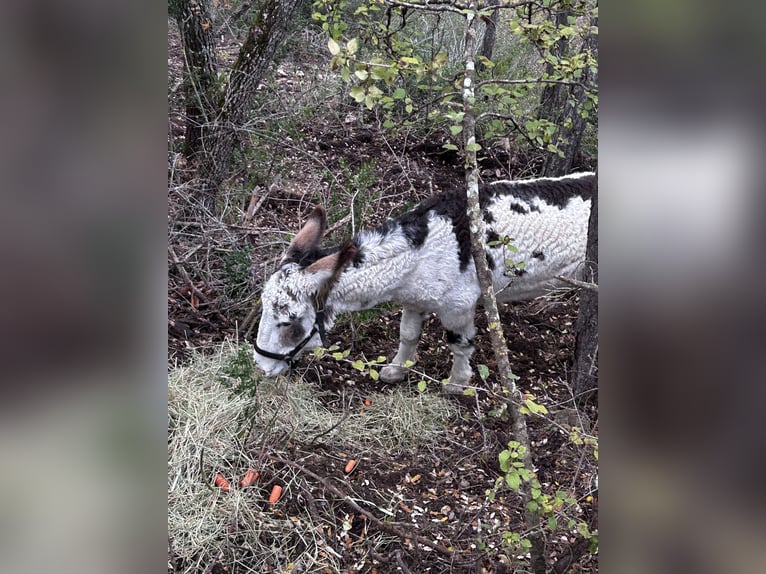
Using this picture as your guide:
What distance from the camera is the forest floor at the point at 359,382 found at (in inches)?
131

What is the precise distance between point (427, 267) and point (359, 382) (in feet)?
3.70

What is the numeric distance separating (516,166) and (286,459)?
619 cm

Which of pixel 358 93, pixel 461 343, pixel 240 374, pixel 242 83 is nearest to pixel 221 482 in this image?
pixel 240 374

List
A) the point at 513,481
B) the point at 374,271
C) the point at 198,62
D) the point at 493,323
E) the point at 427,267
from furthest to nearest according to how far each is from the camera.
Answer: the point at 198,62
the point at 427,267
the point at 374,271
the point at 493,323
the point at 513,481

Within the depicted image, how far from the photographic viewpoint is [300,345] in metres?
4.56

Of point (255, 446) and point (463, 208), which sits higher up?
point (463, 208)

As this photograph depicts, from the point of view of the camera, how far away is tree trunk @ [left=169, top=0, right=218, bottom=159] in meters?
6.16

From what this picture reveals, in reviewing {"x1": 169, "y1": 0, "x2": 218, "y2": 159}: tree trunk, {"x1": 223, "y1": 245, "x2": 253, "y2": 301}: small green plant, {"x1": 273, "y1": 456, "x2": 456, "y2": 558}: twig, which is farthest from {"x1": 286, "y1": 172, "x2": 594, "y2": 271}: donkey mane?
{"x1": 169, "y1": 0, "x2": 218, "y2": 159}: tree trunk

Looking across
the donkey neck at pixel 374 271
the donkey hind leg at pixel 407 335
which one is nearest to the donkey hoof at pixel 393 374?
the donkey hind leg at pixel 407 335

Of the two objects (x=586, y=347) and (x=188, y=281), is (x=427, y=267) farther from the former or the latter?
(x=188, y=281)

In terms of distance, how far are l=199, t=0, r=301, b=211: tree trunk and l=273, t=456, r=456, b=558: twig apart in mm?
3035

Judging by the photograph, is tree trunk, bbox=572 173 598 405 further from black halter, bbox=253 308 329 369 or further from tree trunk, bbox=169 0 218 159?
tree trunk, bbox=169 0 218 159

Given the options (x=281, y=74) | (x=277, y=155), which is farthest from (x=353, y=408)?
(x=281, y=74)

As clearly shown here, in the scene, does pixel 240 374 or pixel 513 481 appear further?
pixel 240 374
